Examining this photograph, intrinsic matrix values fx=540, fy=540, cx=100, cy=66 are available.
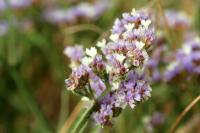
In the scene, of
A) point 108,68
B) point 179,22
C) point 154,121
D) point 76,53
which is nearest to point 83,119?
point 108,68

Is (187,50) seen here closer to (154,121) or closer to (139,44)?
(154,121)

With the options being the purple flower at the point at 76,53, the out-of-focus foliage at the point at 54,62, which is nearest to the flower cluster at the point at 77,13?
the out-of-focus foliage at the point at 54,62

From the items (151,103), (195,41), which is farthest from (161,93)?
(195,41)

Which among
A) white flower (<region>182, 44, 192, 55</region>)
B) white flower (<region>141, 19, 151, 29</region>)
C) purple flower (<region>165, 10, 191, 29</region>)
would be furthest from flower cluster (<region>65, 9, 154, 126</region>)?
purple flower (<region>165, 10, 191, 29</region>)

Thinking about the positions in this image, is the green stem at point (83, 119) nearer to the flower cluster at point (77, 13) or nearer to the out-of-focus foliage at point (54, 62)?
the out-of-focus foliage at point (54, 62)

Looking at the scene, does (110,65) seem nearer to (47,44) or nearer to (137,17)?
(137,17)
